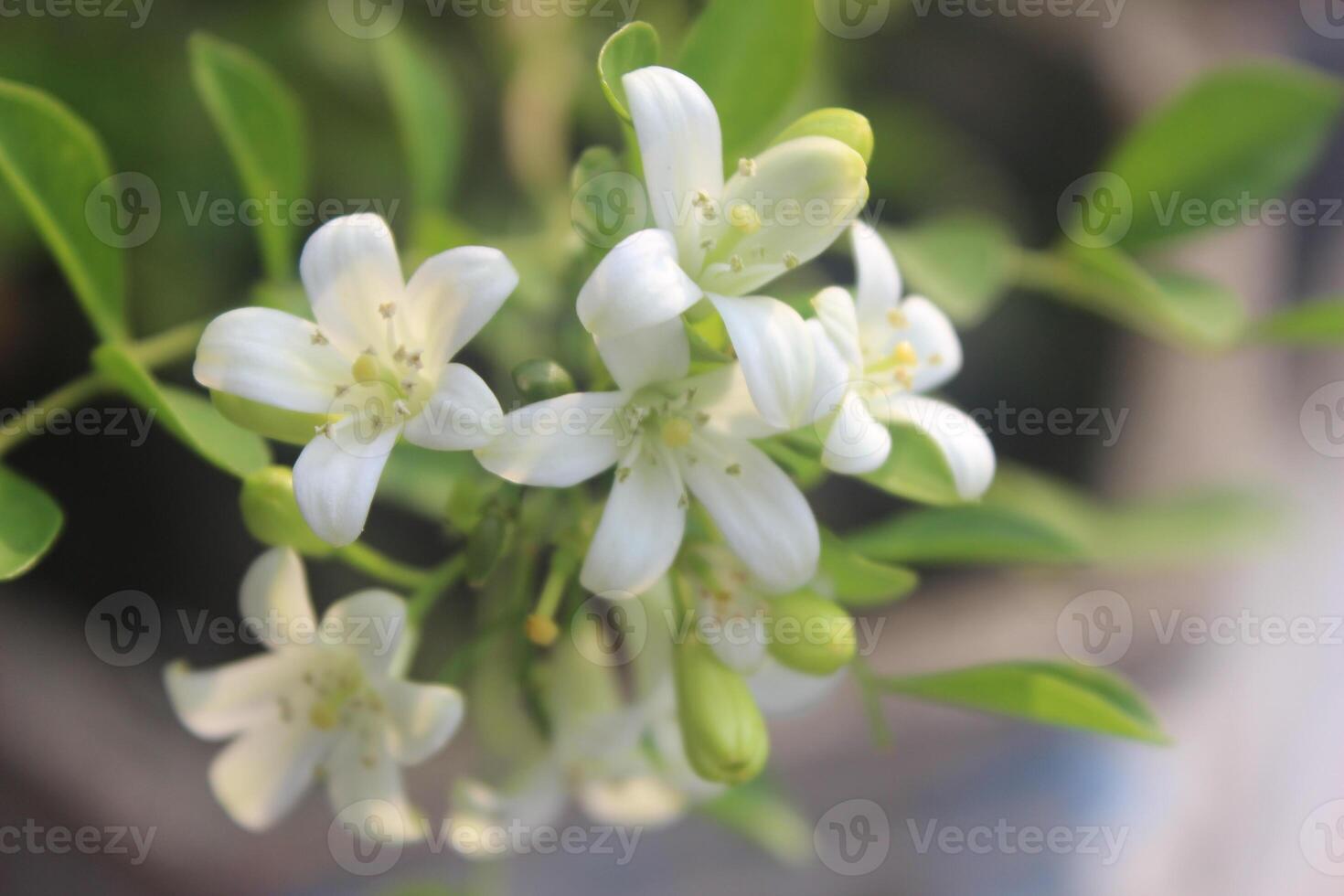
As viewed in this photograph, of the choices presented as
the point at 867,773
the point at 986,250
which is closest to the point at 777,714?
the point at 986,250

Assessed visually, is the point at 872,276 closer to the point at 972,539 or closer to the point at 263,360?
the point at 972,539

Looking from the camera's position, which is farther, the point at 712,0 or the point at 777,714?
the point at 777,714

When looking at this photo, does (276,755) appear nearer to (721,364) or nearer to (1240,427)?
(721,364)

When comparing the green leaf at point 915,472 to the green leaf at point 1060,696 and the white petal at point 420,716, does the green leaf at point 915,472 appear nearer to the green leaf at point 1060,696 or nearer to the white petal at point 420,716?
the green leaf at point 1060,696
